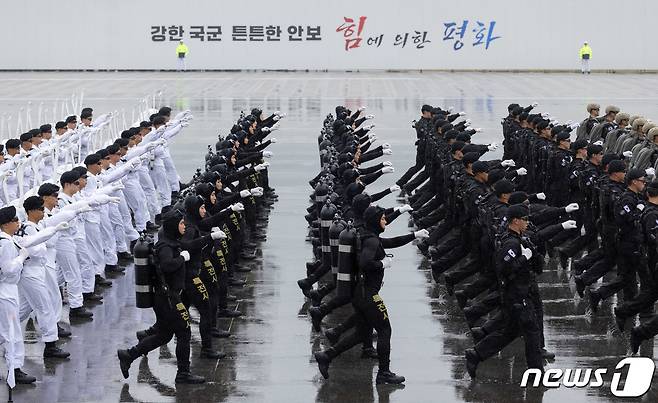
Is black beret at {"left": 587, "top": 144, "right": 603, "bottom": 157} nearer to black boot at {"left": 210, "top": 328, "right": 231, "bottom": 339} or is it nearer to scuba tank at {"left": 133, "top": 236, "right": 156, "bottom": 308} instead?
black boot at {"left": 210, "top": 328, "right": 231, "bottom": 339}

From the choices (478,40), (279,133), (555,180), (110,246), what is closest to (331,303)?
(110,246)

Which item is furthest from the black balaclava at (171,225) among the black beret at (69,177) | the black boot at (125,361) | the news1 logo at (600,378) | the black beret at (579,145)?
the black beret at (579,145)

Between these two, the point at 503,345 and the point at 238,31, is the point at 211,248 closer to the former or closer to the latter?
the point at 503,345

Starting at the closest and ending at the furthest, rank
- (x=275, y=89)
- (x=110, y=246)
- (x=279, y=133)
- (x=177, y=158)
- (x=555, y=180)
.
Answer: (x=110, y=246)
(x=555, y=180)
(x=177, y=158)
(x=279, y=133)
(x=275, y=89)

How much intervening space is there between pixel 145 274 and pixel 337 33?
51.4 metres

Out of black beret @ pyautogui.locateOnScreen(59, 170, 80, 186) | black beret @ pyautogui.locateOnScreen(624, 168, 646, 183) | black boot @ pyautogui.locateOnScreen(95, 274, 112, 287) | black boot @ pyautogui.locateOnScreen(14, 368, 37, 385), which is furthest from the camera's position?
black boot @ pyautogui.locateOnScreen(95, 274, 112, 287)

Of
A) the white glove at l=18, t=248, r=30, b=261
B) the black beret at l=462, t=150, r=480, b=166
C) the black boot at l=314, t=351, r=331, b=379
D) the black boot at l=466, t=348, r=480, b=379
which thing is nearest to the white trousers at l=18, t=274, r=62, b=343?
the white glove at l=18, t=248, r=30, b=261

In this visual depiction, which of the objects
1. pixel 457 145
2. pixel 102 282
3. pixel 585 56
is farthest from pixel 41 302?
pixel 585 56

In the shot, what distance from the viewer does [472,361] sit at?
40.5 feet

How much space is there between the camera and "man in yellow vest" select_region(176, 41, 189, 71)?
61.7 m

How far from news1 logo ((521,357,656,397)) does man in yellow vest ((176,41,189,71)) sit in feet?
166

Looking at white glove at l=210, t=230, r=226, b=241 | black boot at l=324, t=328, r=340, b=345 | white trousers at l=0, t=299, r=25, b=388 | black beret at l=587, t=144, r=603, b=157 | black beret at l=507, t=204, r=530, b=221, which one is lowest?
black boot at l=324, t=328, r=340, b=345

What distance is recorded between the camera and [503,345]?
1231 centimetres

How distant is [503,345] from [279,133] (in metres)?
22.7
